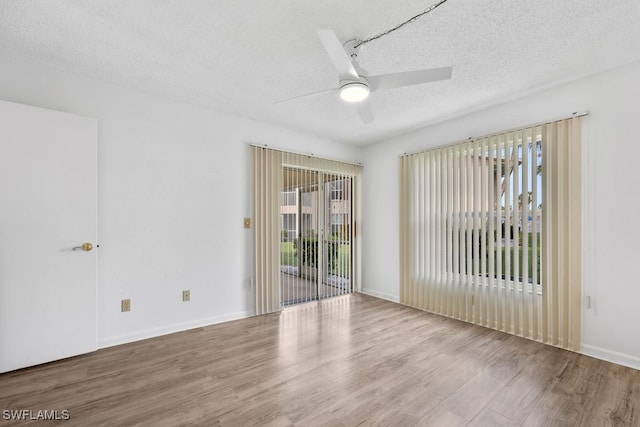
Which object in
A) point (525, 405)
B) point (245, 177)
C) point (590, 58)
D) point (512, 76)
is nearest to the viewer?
point (525, 405)

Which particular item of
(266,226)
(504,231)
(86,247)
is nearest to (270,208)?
(266,226)

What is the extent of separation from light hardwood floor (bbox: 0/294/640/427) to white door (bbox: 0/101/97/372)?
0.26 meters

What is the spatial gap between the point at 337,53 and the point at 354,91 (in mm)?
305

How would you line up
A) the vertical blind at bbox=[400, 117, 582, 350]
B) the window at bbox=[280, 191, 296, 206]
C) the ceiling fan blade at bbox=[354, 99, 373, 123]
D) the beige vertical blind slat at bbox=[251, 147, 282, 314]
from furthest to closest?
the window at bbox=[280, 191, 296, 206], the beige vertical blind slat at bbox=[251, 147, 282, 314], the vertical blind at bbox=[400, 117, 582, 350], the ceiling fan blade at bbox=[354, 99, 373, 123]

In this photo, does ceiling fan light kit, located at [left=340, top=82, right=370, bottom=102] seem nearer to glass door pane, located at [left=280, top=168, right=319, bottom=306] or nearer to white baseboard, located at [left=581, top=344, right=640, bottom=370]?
glass door pane, located at [left=280, top=168, right=319, bottom=306]

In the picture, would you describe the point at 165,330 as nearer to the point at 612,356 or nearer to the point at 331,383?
the point at 331,383

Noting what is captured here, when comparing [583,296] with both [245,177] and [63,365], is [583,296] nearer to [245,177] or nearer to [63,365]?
[245,177]

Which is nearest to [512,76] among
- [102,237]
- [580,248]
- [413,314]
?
[580,248]

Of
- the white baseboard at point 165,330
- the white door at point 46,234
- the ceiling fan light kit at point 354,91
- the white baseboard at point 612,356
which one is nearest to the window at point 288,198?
the white baseboard at point 165,330

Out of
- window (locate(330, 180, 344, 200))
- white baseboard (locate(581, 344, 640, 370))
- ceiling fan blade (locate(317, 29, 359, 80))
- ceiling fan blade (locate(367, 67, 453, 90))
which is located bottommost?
white baseboard (locate(581, 344, 640, 370))

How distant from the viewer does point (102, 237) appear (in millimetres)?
2781

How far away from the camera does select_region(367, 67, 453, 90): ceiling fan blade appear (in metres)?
1.81

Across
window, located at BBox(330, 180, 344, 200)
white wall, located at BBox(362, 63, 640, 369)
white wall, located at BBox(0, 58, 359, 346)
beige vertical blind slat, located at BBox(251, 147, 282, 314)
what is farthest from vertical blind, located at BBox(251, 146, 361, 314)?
white wall, located at BBox(362, 63, 640, 369)

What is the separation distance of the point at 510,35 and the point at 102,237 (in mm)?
3903
